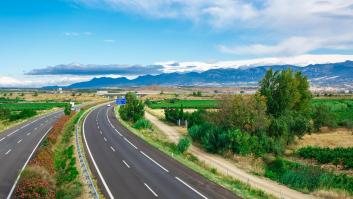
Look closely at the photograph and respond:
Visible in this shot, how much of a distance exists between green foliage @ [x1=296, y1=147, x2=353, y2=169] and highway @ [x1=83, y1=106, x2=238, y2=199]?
1701cm

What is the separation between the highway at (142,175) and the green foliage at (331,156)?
55.8 feet

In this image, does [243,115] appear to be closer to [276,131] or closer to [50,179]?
[276,131]

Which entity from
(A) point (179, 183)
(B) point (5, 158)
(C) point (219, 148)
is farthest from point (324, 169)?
(B) point (5, 158)

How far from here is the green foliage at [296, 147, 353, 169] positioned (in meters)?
38.1

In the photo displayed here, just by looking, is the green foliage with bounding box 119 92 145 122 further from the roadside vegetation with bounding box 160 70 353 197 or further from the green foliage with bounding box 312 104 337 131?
the green foliage with bounding box 312 104 337 131

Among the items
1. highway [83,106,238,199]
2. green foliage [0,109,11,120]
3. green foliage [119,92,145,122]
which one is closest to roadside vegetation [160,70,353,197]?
highway [83,106,238,199]

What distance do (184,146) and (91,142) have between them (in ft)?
37.4

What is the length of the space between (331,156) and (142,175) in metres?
22.6

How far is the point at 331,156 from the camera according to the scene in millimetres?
40094

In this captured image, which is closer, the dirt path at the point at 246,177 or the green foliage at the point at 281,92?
the dirt path at the point at 246,177

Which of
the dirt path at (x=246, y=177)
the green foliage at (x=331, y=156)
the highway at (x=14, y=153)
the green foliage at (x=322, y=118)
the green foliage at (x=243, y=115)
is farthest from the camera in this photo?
the green foliage at (x=322, y=118)

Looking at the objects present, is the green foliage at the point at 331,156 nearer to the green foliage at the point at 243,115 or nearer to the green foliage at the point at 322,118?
the green foliage at the point at 243,115

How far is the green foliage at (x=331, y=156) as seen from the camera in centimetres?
3809

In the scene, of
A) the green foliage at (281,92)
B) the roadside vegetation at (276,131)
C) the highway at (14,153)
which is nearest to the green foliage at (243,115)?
the roadside vegetation at (276,131)
